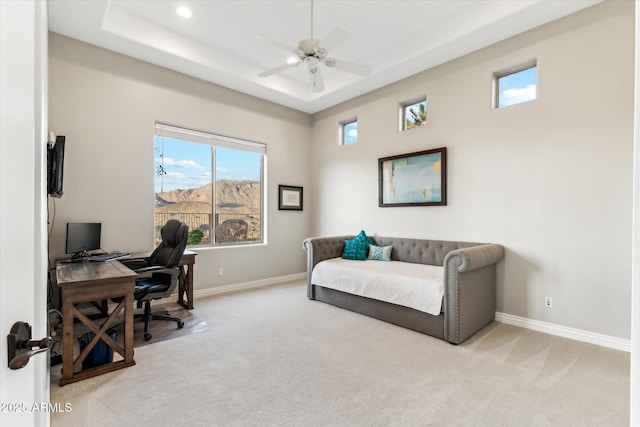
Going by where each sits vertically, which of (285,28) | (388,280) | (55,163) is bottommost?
(388,280)

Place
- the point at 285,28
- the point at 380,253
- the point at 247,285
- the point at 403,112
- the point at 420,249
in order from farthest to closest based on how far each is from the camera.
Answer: the point at 247,285
the point at 403,112
the point at 380,253
the point at 420,249
the point at 285,28

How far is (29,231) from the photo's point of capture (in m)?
0.69

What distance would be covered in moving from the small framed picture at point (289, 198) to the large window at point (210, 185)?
0.35m

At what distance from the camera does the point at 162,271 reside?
3.06 m

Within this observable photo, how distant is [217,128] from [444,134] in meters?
3.36

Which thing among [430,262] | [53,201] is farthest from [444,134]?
[53,201]

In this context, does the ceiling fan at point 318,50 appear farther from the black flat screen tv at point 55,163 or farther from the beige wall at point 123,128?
the black flat screen tv at point 55,163

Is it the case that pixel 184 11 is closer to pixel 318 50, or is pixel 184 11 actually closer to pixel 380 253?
pixel 318 50

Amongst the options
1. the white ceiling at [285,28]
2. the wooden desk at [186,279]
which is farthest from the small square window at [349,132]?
the wooden desk at [186,279]

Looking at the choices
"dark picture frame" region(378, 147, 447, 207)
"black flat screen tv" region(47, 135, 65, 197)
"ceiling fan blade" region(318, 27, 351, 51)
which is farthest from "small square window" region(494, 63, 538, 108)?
"black flat screen tv" region(47, 135, 65, 197)

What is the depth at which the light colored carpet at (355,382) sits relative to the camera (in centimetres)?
186

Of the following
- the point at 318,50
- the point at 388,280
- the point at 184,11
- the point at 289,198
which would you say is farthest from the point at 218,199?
the point at 388,280

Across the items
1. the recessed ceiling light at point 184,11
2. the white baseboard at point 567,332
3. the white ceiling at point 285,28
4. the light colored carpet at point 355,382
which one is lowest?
the light colored carpet at point 355,382

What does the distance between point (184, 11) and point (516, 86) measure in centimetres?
396
